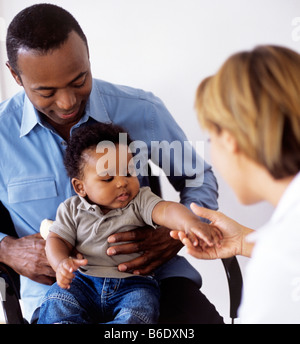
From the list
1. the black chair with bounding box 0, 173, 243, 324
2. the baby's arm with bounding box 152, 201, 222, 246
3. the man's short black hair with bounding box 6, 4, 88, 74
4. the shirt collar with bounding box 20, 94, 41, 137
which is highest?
the man's short black hair with bounding box 6, 4, 88, 74

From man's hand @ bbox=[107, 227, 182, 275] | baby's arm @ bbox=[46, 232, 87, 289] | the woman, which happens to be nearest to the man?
man's hand @ bbox=[107, 227, 182, 275]

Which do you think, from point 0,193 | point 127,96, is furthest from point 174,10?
point 0,193

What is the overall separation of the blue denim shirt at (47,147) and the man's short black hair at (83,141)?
62 mm

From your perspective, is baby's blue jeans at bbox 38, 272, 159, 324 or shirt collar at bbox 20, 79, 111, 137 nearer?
baby's blue jeans at bbox 38, 272, 159, 324

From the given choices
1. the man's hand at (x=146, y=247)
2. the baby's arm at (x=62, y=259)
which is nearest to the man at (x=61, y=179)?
the man's hand at (x=146, y=247)

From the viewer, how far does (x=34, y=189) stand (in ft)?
3.92

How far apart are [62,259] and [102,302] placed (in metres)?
0.16

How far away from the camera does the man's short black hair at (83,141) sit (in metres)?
1.09

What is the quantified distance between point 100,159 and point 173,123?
0.25 meters

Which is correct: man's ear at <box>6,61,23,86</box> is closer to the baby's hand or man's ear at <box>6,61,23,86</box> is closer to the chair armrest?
the baby's hand

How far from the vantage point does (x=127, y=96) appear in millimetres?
1223

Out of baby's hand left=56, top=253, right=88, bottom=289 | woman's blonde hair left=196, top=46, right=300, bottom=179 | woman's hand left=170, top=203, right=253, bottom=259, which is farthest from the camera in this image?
woman's hand left=170, top=203, right=253, bottom=259

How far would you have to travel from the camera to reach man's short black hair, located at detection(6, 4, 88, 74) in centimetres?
103

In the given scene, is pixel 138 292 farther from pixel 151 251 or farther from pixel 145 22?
pixel 145 22
